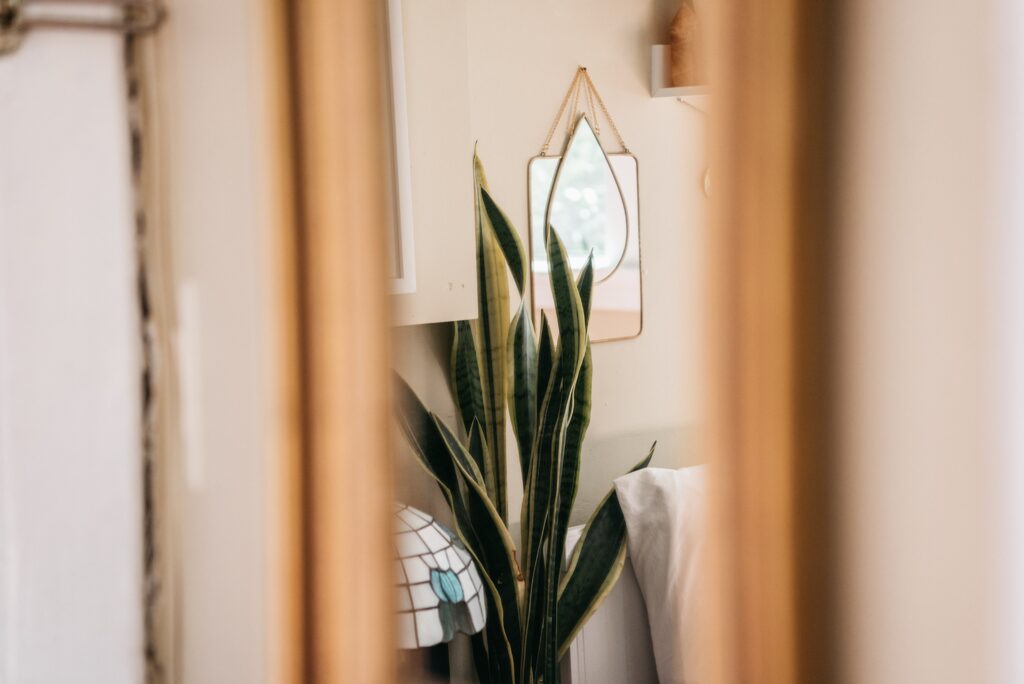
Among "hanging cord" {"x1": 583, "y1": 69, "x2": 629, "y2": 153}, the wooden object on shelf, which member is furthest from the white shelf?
"hanging cord" {"x1": 583, "y1": 69, "x2": 629, "y2": 153}

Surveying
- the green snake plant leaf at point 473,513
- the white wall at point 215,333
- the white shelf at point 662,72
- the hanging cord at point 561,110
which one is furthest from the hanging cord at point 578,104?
the white wall at point 215,333

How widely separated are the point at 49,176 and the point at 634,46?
175cm

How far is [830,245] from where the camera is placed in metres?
0.62

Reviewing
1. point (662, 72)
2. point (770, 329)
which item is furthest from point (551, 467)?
point (662, 72)

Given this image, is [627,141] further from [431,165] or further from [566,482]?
[431,165]

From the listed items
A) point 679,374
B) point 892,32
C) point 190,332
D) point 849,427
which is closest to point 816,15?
point 892,32

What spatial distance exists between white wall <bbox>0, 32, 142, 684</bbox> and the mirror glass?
1398 millimetres

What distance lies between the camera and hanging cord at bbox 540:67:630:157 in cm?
210

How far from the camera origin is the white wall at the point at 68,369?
2.42 ft

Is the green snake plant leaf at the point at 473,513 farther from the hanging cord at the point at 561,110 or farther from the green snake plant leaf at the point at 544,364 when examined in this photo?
the hanging cord at the point at 561,110

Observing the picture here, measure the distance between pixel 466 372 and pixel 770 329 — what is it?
109 cm

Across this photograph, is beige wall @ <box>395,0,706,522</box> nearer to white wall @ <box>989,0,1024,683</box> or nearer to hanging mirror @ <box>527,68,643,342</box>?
hanging mirror @ <box>527,68,643,342</box>

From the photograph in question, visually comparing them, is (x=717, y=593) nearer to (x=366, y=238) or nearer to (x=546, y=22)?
(x=366, y=238)

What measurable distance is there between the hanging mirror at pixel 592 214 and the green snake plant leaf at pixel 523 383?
0.56m
